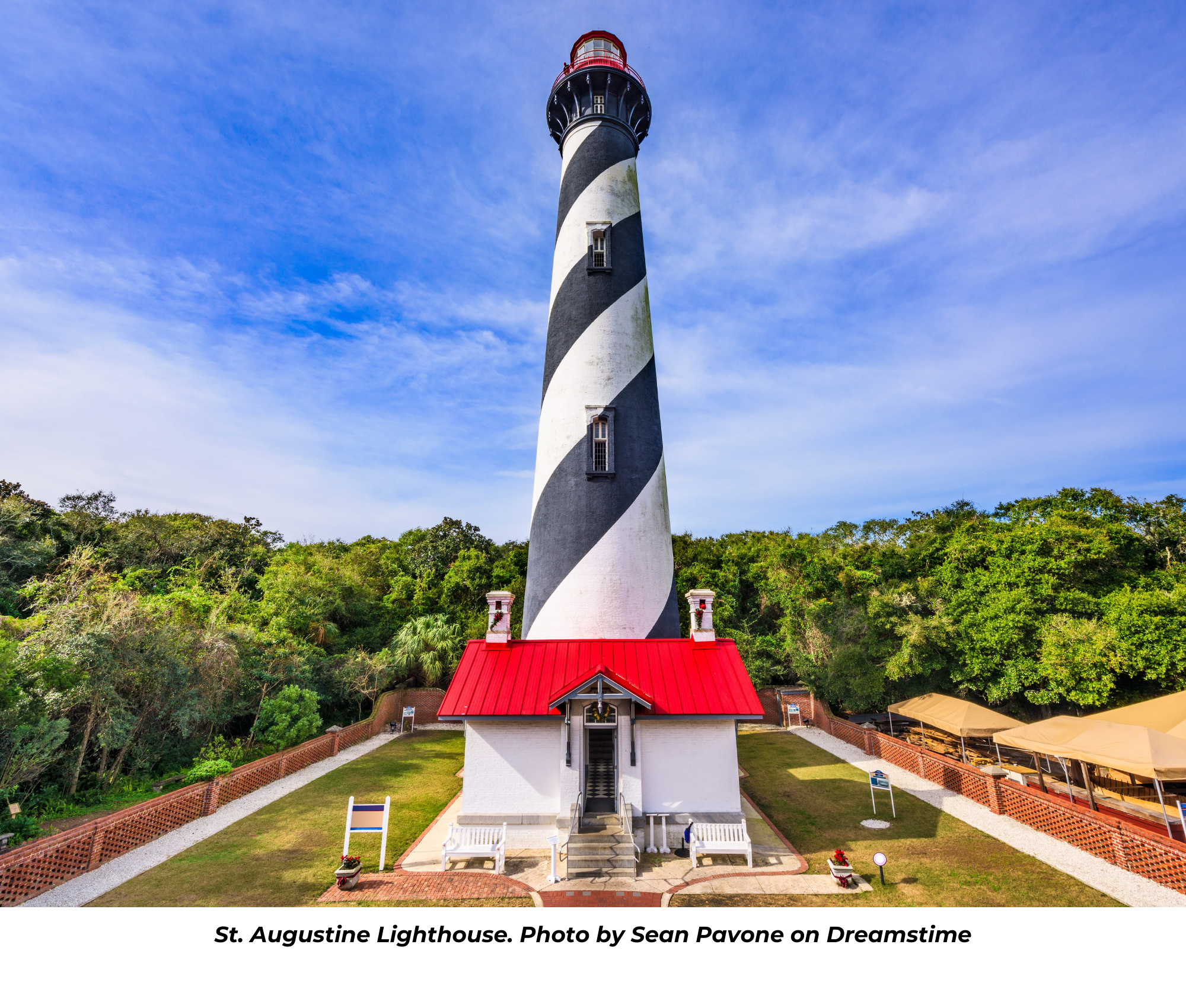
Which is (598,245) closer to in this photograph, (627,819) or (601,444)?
(601,444)

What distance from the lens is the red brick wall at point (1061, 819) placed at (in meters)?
8.99

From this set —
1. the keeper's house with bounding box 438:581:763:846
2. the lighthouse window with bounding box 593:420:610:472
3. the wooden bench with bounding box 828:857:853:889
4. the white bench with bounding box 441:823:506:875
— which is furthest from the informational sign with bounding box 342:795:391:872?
the lighthouse window with bounding box 593:420:610:472

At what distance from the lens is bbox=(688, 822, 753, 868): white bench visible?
10109 mm

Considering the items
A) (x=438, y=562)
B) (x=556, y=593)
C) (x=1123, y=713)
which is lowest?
(x=1123, y=713)

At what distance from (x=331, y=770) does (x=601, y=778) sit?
34.3 feet

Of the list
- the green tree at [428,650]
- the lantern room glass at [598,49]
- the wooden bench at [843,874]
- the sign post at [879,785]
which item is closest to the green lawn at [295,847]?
the wooden bench at [843,874]

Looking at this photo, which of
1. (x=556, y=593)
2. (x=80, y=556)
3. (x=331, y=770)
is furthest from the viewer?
(x=80, y=556)

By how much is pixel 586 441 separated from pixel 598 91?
10959 millimetres

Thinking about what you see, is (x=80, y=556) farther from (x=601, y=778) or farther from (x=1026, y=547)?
(x=1026, y=547)

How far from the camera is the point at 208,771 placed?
1433cm

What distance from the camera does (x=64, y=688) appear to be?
12.5m

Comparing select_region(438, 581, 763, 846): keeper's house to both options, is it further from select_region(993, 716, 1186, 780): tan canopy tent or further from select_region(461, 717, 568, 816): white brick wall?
select_region(993, 716, 1186, 780): tan canopy tent

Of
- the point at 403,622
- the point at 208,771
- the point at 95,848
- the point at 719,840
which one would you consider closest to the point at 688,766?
the point at 719,840
